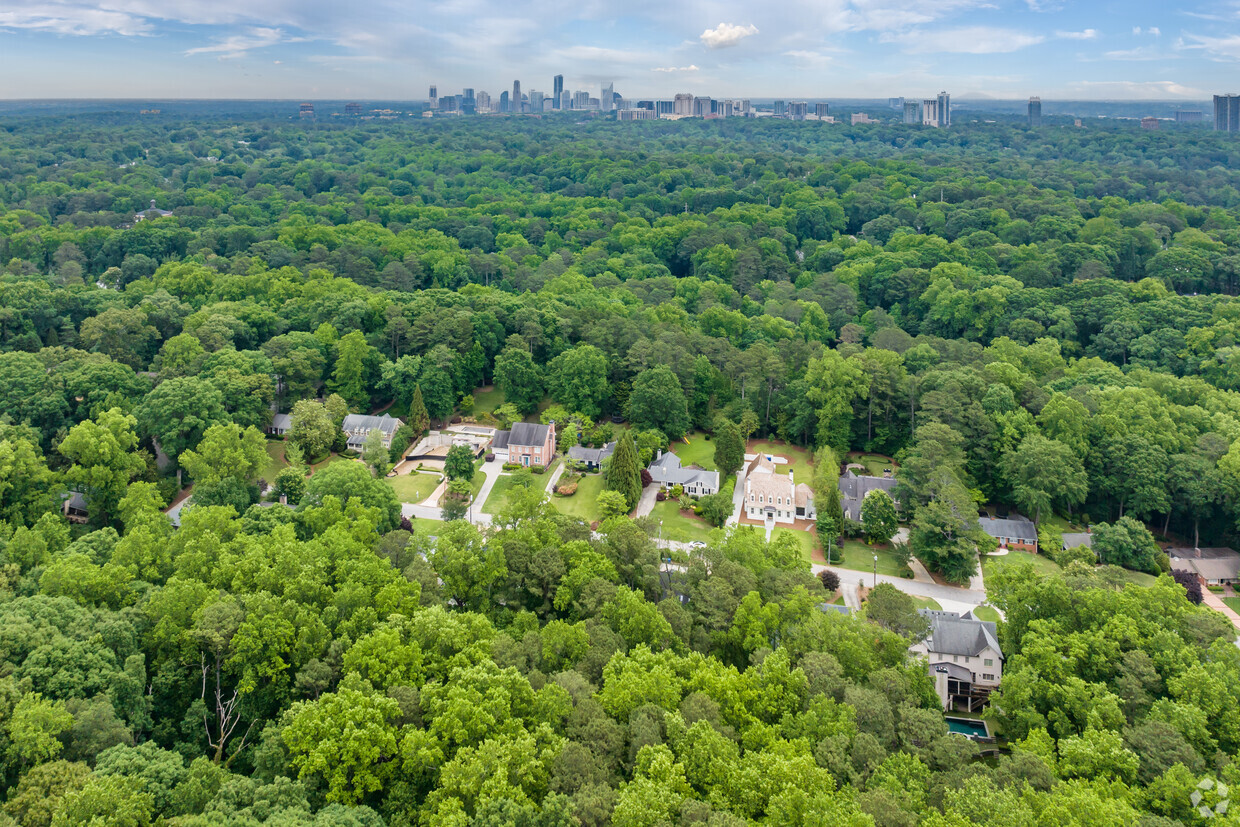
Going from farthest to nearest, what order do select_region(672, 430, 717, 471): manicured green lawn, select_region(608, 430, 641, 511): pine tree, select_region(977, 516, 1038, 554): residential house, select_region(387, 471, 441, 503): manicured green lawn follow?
select_region(672, 430, 717, 471): manicured green lawn, select_region(387, 471, 441, 503): manicured green lawn, select_region(608, 430, 641, 511): pine tree, select_region(977, 516, 1038, 554): residential house

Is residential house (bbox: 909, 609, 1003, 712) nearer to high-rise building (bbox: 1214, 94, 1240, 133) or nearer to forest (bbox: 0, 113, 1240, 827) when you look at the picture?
forest (bbox: 0, 113, 1240, 827)

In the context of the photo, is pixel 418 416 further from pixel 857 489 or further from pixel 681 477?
pixel 857 489

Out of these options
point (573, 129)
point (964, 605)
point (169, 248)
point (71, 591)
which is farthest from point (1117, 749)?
point (573, 129)

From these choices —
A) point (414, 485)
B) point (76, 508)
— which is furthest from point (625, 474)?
point (76, 508)

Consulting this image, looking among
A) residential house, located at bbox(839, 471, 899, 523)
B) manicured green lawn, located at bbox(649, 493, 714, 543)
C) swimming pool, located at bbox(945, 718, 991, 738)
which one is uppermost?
residential house, located at bbox(839, 471, 899, 523)

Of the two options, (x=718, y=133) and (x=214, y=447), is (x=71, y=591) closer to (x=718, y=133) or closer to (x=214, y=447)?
(x=214, y=447)

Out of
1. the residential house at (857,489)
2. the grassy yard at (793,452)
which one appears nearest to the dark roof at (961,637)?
the residential house at (857,489)

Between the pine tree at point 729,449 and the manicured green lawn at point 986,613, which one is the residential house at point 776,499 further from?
the manicured green lawn at point 986,613

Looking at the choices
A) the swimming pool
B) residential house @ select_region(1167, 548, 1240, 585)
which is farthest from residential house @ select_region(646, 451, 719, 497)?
residential house @ select_region(1167, 548, 1240, 585)
